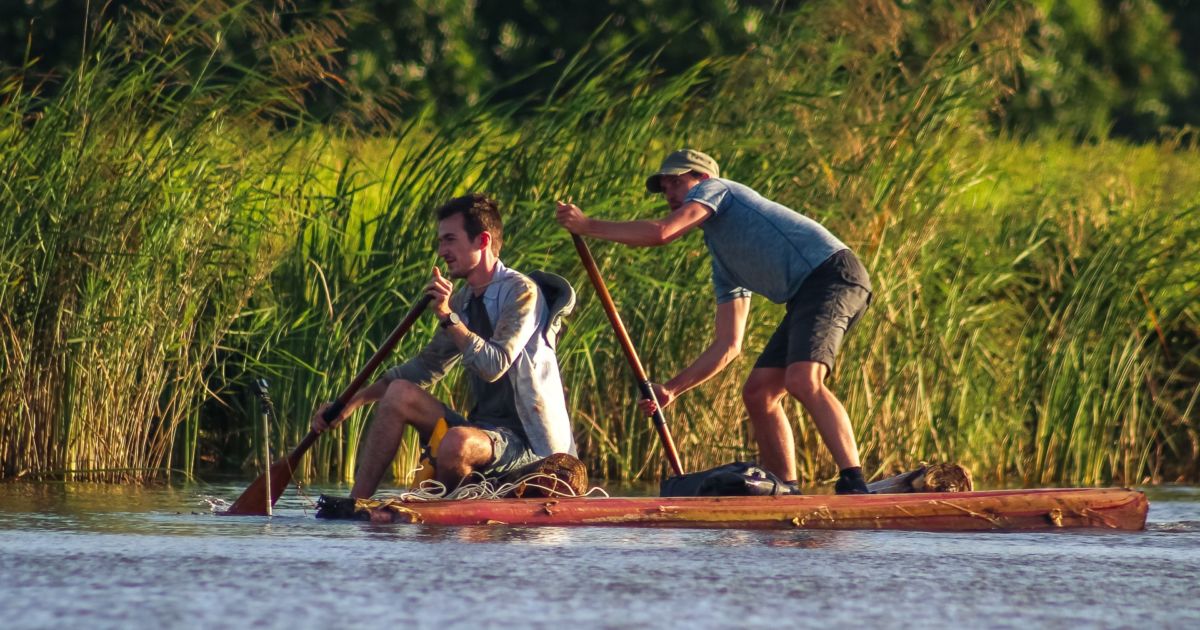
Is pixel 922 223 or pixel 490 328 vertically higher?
pixel 922 223

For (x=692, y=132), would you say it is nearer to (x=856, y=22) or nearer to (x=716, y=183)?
(x=856, y=22)

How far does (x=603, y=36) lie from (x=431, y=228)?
12.6 metres

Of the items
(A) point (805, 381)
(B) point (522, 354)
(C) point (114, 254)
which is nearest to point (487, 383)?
(B) point (522, 354)

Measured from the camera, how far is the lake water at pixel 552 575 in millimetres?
4602

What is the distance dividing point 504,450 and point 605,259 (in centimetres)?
255

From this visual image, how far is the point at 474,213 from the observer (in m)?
6.86

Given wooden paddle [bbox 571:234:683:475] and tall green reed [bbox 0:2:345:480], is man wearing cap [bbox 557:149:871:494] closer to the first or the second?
wooden paddle [bbox 571:234:683:475]

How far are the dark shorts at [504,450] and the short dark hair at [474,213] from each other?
1.94 feet

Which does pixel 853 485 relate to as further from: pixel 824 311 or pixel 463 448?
pixel 463 448

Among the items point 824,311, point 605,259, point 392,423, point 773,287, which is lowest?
point 392,423

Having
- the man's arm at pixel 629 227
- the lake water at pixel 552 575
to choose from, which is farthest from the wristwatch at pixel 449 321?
the man's arm at pixel 629 227

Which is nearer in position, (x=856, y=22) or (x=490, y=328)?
(x=490, y=328)

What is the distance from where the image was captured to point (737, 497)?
6.99 m

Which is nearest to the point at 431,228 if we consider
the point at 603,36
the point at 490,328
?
the point at 490,328
